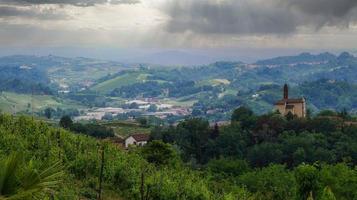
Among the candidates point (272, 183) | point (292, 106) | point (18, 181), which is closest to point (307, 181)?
point (272, 183)

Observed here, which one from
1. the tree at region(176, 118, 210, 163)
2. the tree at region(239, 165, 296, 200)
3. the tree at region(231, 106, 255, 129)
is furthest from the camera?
the tree at region(231, 106, 255, 129)

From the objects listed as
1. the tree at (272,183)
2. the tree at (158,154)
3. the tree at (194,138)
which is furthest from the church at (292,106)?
the tree at (158,154)

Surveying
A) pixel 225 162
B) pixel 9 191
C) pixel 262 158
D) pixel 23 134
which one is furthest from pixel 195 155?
pixel 9 191

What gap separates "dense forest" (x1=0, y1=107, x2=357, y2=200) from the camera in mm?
19787

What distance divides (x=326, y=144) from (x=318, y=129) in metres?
6.75

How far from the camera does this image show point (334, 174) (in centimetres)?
4972

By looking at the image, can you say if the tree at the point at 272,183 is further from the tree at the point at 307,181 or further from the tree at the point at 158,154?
the tree at the point at 158,154

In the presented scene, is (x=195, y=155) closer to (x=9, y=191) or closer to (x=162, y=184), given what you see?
(x=162, y=184)

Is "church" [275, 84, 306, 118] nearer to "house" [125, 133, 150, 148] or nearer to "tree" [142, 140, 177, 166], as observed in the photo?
"house" [125, 133, 150, 148]

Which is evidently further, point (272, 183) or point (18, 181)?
point (272, 183)

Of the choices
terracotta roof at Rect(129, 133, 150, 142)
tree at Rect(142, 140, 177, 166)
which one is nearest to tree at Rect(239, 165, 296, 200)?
tree at Rect(142, 140, 177, 166)

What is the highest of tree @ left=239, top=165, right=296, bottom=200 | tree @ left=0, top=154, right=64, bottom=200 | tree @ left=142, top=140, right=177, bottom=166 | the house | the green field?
tree @ left=0, top=154, right=64, bottom=200

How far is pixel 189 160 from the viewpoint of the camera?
85.5 m

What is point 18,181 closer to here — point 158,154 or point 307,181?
point 307,181
